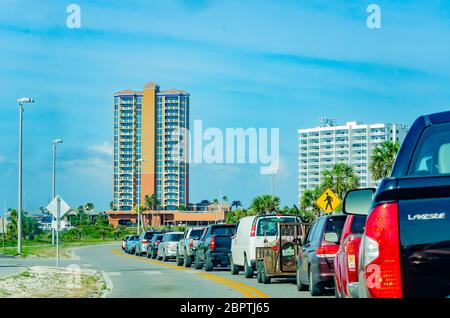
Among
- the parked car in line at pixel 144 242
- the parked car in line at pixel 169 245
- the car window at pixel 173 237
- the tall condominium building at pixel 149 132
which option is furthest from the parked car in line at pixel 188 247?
the tall condominium building at pixel 149 132

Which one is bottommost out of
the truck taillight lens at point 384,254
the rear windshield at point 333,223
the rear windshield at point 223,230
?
the rear windshield at point 223,230

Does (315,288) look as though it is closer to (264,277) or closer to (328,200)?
(264,277)

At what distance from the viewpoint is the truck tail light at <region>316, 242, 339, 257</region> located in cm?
1867

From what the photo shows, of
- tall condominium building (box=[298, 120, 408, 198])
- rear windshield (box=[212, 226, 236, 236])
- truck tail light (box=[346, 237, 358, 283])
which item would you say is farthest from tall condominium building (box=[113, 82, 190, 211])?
truck tail light (box=[346, 237, 358, 283])

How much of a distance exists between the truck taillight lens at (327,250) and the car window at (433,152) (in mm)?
12189

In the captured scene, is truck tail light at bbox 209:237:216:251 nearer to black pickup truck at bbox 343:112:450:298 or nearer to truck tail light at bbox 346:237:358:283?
truck tail light at bbox 346:237:358:283

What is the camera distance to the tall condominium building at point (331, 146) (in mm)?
145125

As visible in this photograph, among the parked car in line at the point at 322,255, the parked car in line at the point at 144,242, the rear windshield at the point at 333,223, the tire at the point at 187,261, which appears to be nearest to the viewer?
the parked car in line at the point at 322,255

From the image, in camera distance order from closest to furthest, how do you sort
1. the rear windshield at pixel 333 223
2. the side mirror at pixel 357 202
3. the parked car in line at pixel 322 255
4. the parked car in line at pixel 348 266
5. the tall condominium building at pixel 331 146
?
the side mirror at pixel 357 202
the parked car in line at pixel 348 266
the parked car in line at pixel 322 255
the rear windshield at pixel 333 223
the tall condominium building at pixel 331 146

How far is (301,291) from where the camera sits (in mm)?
21016

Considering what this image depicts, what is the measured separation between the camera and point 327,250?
18.8m

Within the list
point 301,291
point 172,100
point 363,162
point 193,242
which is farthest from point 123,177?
point 301,291

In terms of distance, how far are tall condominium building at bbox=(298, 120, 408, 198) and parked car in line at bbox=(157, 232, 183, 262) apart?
3758 inches

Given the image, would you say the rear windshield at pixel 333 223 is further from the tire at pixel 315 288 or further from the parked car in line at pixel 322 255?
the tire at pixel 315 288
